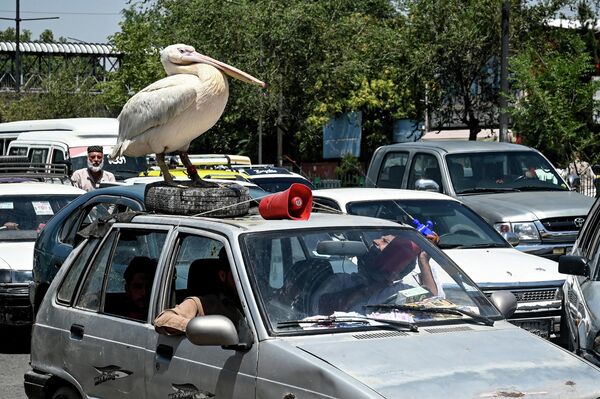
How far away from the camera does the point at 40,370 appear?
6637mm

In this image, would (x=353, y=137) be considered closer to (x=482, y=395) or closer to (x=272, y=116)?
(x=272, y=116)

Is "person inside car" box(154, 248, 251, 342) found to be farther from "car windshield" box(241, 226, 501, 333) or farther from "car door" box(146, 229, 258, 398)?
"car windshield" box(241, 226, 501, 333)

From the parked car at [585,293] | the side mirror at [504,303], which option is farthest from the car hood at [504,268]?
the side mirror at [504,303]

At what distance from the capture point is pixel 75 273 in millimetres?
6559

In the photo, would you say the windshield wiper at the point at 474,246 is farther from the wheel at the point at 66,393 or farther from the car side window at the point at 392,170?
the wheel at the point at 66,393

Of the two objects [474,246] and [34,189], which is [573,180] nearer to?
[474,246]

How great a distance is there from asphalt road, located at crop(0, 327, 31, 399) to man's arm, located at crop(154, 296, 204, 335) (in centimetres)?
406

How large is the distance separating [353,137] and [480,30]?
11.4 meters

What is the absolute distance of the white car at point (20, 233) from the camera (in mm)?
11539

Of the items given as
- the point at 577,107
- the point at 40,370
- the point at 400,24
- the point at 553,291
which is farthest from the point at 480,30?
the point at 40,370

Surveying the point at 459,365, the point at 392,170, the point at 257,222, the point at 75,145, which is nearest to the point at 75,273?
the point at 257,222

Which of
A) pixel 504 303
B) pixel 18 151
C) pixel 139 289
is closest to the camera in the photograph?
pixel 504 303

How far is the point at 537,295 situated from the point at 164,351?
495 centimetres

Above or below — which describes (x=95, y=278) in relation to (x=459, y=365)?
above
